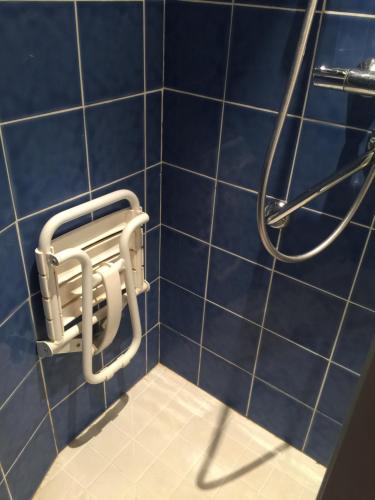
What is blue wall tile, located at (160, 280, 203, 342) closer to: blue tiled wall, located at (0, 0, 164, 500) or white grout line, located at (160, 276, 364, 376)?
white grout line, located at (160, 276, 364, 376)

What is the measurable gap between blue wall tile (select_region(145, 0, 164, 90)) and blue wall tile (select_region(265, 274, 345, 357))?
0.59 meters

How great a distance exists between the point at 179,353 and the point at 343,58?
108cm

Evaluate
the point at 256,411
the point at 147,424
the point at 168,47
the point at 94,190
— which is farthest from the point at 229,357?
the point at 168,47

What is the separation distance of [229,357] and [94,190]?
70 centimetres

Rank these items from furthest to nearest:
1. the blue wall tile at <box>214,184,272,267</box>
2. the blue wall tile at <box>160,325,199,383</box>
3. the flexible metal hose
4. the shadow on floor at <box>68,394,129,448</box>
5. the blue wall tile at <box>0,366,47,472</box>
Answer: the blue wall tile at <box>160,325,199,383</box>, the shadow on floor at <box>68,394,129,448</box>, the blue wall tile at <box>214,184,272,267</box>, the blue wall tile at <box>0,366,47,472</box>, the flexible metal hose

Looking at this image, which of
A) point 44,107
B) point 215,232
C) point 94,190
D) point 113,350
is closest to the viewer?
point 44,107

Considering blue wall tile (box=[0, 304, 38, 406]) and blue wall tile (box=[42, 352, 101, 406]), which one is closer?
blue wall tile (box=[0, 304, 38, 406])

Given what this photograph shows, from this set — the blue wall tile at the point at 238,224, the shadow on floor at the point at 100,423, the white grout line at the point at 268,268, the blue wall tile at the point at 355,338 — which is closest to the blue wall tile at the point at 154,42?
the blue wall tile at the point at 238,224

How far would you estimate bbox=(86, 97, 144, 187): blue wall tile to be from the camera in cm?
98

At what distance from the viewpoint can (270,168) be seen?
0.87 m

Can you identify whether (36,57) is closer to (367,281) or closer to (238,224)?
(238,224)

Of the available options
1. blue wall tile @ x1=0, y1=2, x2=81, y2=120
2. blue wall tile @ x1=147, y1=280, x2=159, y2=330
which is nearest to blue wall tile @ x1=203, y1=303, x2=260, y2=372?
blue wall tile @ x1=147, y1=280, x2=159, y2=330

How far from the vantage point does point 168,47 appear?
1061mm

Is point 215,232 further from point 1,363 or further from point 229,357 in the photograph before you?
point 1,363
